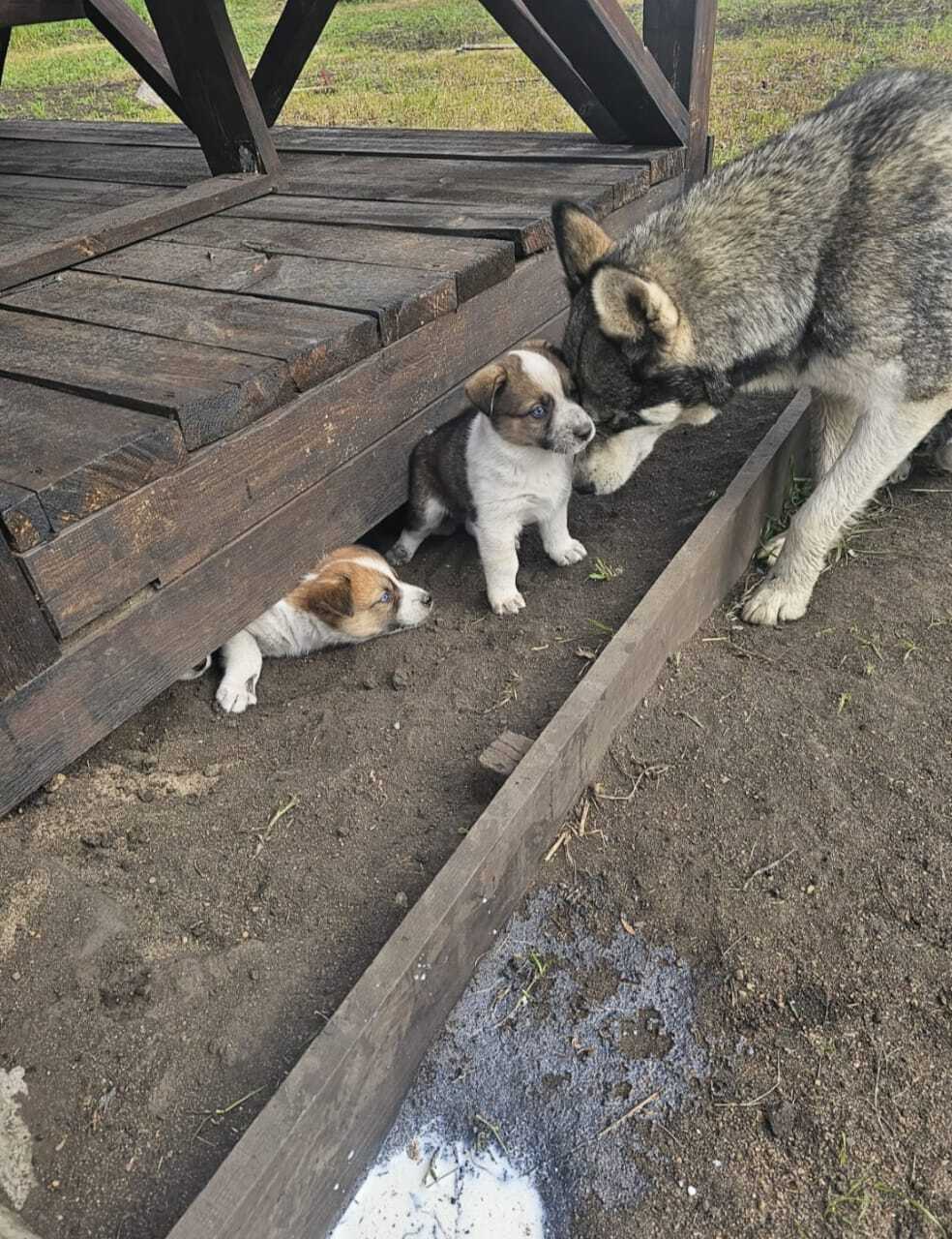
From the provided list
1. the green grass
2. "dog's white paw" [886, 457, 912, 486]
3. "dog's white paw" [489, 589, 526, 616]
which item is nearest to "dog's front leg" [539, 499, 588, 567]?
"dog's white paw" [489, 589, 526, 616]

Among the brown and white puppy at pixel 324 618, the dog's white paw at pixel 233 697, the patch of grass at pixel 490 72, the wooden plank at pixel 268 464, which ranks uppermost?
the wooden plank at pixel 268 464

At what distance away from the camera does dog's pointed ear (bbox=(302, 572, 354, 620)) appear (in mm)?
3334

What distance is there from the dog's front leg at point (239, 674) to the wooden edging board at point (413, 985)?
1.28 m

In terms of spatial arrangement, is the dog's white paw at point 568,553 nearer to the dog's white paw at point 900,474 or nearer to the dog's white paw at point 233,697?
the dog's white paw at point 233,697

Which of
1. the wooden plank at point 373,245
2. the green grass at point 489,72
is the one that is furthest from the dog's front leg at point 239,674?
the green grass at point 489,72

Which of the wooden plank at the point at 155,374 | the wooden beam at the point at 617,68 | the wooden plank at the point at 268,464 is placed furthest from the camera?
the wooden beam at the point at 617,68

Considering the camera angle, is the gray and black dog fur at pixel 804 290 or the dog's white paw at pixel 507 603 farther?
the dog's white paw at pixel 507 603

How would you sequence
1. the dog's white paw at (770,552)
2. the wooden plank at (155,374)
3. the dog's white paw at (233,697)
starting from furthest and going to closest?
the dog's white paw at (770,552) < the dog's white paw at (233,697) < the wooden plank at (155,374)

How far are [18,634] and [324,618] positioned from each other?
1.32 m

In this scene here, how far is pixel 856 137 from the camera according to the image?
3.30 metres

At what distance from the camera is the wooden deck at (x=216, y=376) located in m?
2.33

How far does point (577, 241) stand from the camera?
134 inches

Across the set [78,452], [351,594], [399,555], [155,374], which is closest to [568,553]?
[399,555]

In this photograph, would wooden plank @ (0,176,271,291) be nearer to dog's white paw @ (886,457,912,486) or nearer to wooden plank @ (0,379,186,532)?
wooden plank @ (0,379,186,532)
